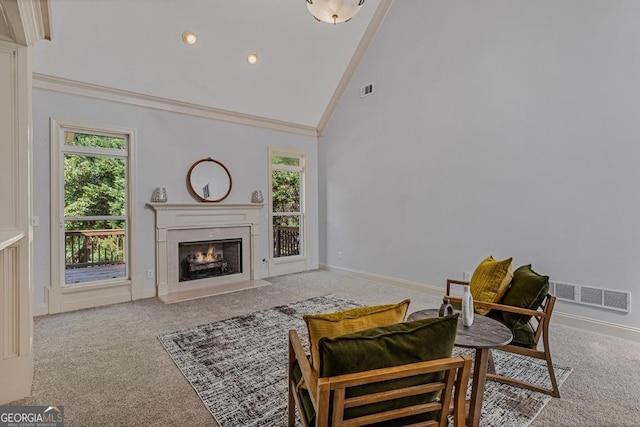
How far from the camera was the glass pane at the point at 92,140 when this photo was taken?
418cm

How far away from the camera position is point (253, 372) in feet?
8.31

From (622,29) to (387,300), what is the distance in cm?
388

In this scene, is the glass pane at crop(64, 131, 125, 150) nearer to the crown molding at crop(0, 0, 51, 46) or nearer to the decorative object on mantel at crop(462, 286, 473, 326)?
the crown molding at crop(0, 0, 51, 46)

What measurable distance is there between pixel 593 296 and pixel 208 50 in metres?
5.55

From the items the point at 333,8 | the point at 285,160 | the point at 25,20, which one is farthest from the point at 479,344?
the point at 285,160

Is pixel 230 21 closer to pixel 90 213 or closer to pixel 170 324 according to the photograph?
pixel 90 213

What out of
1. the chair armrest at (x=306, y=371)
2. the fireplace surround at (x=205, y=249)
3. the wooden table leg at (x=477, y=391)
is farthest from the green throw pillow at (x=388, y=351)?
the fireplace surround at (x=205, y=249)

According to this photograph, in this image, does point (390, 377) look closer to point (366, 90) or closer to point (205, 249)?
point (205, 249)

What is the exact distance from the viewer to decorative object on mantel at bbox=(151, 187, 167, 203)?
468 cm

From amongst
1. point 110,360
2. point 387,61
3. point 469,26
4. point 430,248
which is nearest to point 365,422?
point 110,360

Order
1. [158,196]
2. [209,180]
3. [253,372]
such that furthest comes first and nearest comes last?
[209,180] → [158,196] → [253,372]

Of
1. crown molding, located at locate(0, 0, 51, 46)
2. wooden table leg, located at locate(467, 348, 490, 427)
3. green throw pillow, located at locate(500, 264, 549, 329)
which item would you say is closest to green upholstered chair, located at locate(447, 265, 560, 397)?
green throw pillow, located at locate(500, 264, 549, 329)

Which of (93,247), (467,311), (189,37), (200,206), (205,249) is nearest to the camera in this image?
(467,311)

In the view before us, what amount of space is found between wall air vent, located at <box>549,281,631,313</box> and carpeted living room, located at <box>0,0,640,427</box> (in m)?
0.02
